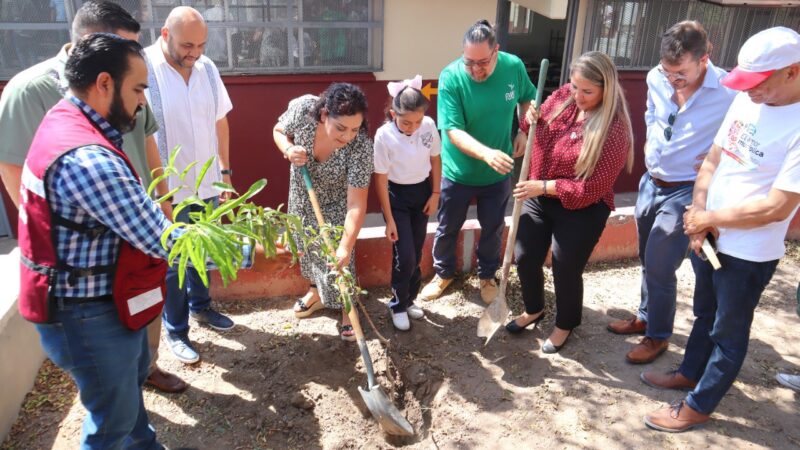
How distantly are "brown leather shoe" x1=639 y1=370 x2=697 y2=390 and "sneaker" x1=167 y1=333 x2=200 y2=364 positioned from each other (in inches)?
101

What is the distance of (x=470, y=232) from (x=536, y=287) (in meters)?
0.80

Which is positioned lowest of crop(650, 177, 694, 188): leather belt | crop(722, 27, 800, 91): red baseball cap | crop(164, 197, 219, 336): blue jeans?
crop(164, 197, 219, 336): blue jeans

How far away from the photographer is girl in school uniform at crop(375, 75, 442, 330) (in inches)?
127

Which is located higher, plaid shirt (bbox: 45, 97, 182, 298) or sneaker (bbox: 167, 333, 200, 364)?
plaid shirt (bbox: 45, 97, 182, 298)

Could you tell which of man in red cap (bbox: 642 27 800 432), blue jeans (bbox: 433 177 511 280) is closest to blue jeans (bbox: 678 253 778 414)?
man in red cap (bbox: 642 27 800 432)

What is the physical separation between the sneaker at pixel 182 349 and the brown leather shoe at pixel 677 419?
8.16ft

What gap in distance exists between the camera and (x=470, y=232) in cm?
416

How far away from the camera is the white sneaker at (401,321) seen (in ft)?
11.8

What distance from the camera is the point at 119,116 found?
194 centimetres

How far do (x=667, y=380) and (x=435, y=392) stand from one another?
130 centimetres

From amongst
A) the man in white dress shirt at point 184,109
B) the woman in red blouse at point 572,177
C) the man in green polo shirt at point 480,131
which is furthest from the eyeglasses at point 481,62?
the man in white dress shirt at point 184,109

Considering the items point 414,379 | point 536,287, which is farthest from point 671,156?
point 414,379

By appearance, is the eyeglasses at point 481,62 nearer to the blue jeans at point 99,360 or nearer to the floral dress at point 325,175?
the floral dress at point 325,175

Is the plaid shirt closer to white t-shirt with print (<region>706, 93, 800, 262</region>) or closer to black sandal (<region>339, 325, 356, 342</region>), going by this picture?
black sandal (<region>339, 325, 356, 342</region>)
